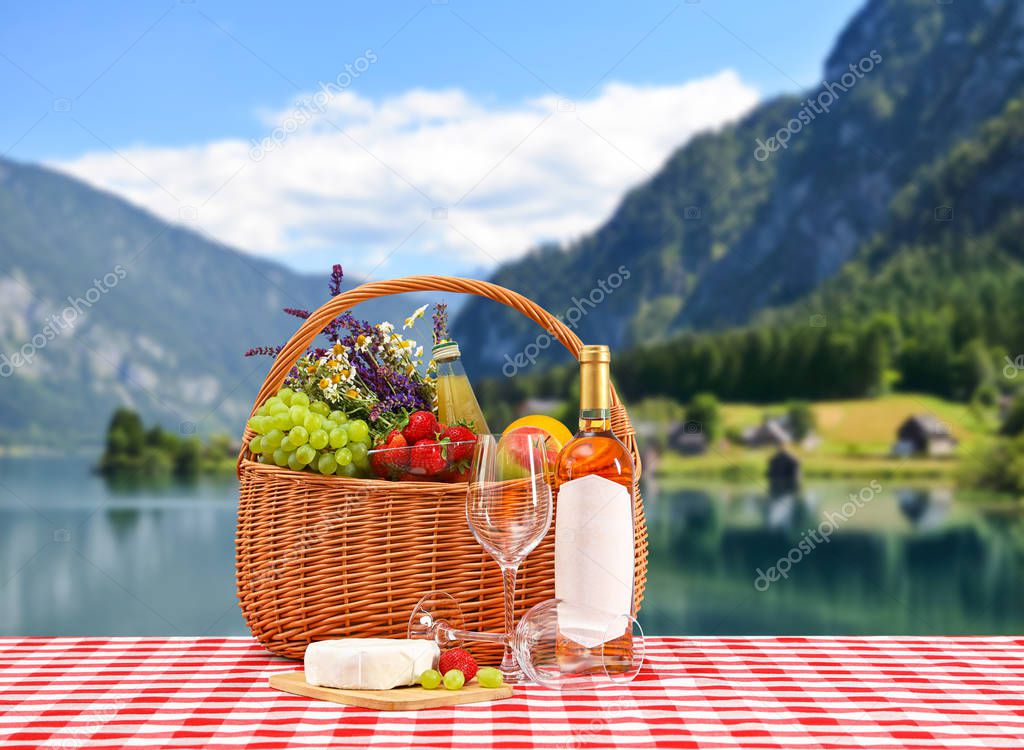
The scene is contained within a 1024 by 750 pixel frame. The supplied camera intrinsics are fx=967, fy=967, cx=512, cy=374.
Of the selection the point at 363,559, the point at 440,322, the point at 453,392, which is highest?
the point at 440,322

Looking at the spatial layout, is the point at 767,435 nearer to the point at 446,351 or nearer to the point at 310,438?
the point at 446,351

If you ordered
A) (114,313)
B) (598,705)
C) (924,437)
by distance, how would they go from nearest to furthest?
(598,705), (924,437), (114,313)

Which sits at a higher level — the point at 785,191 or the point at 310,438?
the point at 785,191

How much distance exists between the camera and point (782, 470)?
6.21 m

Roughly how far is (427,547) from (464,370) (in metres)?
0.30

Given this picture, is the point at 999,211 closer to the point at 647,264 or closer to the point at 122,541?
the point at 647,264

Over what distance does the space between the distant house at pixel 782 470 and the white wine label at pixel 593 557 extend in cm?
534

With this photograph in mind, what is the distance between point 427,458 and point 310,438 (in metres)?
0.15

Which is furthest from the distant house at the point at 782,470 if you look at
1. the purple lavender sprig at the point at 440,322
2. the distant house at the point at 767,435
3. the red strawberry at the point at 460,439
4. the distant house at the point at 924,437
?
the red strawberry at the point at 460,439

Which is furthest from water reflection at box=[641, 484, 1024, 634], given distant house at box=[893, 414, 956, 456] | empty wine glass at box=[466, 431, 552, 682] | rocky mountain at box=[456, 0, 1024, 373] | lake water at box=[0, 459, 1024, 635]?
empty wine glass at box=[466, 431, 552, 682]

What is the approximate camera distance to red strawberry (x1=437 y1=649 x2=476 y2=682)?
1.04m

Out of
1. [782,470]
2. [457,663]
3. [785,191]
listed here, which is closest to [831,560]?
[782,470]

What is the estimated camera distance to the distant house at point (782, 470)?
6.18 metres

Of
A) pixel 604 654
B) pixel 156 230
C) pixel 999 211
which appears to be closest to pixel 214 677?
pixel 604 654
